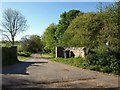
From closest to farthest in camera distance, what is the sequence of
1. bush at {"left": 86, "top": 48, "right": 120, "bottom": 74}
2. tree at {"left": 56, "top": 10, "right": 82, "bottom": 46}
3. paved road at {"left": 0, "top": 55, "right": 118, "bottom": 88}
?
paved road at {"left": 0, "top": 55, "right": 118, "bottom": 88}
bush at {"left": 86, "top": 48, "right": 120, "bottom": 74}
tree at {"left": 56, "top": 10, "right": 82, "bottom": 46}

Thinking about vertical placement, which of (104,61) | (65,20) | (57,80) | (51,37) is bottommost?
(57,80)

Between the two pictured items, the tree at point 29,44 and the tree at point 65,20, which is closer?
the tree at point 65,20

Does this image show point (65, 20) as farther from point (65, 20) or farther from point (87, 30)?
point (87, 30)

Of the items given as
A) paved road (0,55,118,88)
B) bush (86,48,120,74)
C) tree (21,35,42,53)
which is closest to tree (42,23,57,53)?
tree (21,35,42,53)

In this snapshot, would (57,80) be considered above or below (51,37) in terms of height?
below

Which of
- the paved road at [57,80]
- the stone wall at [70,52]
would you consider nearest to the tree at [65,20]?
the stone wall at [70,52]

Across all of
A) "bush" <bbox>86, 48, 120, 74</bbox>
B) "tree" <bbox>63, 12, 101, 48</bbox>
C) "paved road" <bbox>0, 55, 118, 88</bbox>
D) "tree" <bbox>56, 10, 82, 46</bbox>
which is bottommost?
"paved road" <bbox>0, 55, 118, 88</bbox>

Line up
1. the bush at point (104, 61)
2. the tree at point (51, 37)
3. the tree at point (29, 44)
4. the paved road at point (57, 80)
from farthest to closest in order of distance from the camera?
the tree at point (29, 44) < the tree at point (51, 37) < the bush at point (104, 61) < the paved road at point (57, 80)

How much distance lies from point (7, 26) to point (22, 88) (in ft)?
187

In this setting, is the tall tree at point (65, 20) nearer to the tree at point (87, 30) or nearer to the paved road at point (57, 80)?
the tree at point (87, 30)

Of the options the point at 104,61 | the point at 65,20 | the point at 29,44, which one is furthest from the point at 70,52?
the point at 29,44

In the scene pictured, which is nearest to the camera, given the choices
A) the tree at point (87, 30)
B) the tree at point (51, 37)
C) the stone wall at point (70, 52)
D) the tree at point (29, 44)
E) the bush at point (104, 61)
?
the bush at point (104, 61)

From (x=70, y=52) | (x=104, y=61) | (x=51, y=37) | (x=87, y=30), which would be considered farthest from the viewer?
(x=51, y=37)

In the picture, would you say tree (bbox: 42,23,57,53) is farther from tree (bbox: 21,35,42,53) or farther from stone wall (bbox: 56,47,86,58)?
stone wall (bbox: 56,47,86,58)
